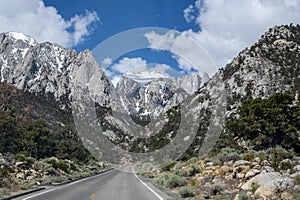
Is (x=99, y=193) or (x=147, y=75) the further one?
(x=147, y=75)

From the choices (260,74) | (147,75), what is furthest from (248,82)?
(147,75)

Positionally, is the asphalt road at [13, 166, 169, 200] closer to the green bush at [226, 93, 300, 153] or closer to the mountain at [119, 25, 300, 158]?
the green bush at [226, 93, 300, 153]

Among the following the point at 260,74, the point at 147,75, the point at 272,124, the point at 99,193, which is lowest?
the point at 99,193

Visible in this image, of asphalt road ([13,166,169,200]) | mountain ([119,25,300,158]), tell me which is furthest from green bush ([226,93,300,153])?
asphalt road ([13,166,169,200])

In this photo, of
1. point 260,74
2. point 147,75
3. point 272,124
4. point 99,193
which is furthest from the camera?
point 260,74

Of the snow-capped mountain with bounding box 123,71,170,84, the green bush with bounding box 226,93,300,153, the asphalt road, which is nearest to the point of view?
the asphalt road

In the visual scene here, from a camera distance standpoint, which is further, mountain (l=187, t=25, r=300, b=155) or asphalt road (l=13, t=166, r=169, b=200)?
mountain (l=187, t=25, r=300, b=155)

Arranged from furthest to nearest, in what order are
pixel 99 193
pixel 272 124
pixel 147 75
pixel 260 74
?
pixel 260 74 → pixel 147 75 → pixel 272 124 → pixel 99 193

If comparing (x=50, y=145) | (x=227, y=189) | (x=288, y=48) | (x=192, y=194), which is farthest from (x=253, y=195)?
(x=288, y=48)

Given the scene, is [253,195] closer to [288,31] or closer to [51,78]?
[288,31]

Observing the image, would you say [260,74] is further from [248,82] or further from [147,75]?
[147,75]

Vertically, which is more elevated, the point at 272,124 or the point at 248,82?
the point at 248,82

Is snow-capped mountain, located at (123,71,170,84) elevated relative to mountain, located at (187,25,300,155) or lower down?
lower down

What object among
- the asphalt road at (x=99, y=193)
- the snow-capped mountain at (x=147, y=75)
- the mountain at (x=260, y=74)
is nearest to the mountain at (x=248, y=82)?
the mountain at (x=260, y=74)
